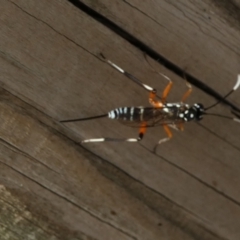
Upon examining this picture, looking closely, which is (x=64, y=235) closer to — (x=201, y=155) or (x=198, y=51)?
(x=201, y=155)

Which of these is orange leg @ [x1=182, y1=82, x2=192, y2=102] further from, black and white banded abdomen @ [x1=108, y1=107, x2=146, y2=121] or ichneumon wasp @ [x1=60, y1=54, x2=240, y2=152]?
black and white banded abdomen @ [x1=108, y1=107, x2=146, y2=121]

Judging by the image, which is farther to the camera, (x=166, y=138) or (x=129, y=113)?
(x=166, y=138)

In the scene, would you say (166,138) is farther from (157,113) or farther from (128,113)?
(128,113)

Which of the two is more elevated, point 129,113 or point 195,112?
point 195,112

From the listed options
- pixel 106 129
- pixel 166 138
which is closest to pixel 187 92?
pixel 166 138

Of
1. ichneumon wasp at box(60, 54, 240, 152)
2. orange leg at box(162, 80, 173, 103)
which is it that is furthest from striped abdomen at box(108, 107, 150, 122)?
orange leg at box(162, 80, 173, 103)

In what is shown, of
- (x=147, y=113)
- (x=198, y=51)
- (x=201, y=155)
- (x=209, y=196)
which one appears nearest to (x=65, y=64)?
(x=147, y=113)
